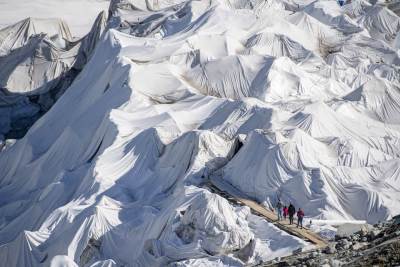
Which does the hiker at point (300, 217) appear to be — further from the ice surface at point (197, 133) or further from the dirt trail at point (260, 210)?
the ice surface at point (197, 133)

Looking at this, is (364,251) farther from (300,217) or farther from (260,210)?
(260,210)

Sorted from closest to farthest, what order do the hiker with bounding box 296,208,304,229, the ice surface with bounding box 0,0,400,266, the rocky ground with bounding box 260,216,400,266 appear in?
the rocky ground with bounding box 260,216,400,266 → the hiker with bounding box 296,208,304,229 → the ice surface with bounding box 0,0,400,266

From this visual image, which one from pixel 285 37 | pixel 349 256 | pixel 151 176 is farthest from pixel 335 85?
pixel 349 256

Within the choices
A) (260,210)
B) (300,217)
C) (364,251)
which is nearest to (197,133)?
(260,210)

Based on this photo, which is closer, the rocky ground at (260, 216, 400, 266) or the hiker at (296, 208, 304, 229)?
the rocky ground at (260, 216, 400, 266)

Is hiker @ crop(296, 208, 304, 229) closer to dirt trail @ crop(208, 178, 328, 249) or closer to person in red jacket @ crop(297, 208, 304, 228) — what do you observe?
person in red jacket @ crop(297, 208, 304, 228)

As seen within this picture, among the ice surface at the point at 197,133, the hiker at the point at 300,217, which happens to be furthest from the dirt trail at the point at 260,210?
the ice surface at the point at 197,133

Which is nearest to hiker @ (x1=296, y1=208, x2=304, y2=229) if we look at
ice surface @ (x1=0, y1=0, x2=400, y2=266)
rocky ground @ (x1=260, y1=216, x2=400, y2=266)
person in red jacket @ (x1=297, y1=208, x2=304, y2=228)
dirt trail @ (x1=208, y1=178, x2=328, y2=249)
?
person in red jacket @ (x1=297, y1=208, x2=304, y2=228)
